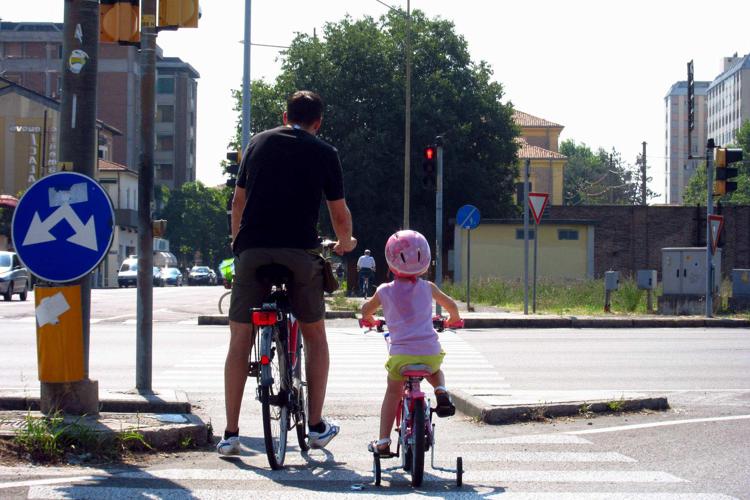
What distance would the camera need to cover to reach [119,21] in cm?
861

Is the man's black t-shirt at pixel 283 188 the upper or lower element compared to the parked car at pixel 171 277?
upper

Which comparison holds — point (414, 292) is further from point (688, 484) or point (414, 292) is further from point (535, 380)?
point (535, 380)

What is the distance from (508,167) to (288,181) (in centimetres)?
4889

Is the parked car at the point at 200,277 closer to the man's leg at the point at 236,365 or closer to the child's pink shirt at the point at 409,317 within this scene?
the man's leg at the point at 236,365

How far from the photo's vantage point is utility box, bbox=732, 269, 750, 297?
24.9m

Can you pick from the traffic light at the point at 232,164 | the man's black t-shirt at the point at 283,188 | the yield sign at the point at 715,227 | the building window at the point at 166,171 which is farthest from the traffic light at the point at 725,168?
the building window at the point at 166,171

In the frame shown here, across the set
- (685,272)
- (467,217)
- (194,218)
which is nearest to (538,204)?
(467,217)

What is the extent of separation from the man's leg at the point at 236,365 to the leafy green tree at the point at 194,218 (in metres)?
95.1

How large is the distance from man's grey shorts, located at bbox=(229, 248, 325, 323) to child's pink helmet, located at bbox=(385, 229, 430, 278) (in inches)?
19.3

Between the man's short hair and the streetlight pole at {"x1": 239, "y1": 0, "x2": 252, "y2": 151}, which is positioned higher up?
the streetlight pole at {"x1": 239, "y1": 0, "x2": 252, "y2": 151}

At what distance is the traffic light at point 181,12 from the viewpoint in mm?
8508

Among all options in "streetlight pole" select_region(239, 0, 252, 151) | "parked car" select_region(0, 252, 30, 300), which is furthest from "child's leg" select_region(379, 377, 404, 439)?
"parked car" select_region(0, 252, 30, 300)

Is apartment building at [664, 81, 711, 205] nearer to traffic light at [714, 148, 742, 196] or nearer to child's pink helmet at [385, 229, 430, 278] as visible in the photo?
traffic light at [714, 148, 742, 196]

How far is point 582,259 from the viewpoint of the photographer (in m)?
44.4
